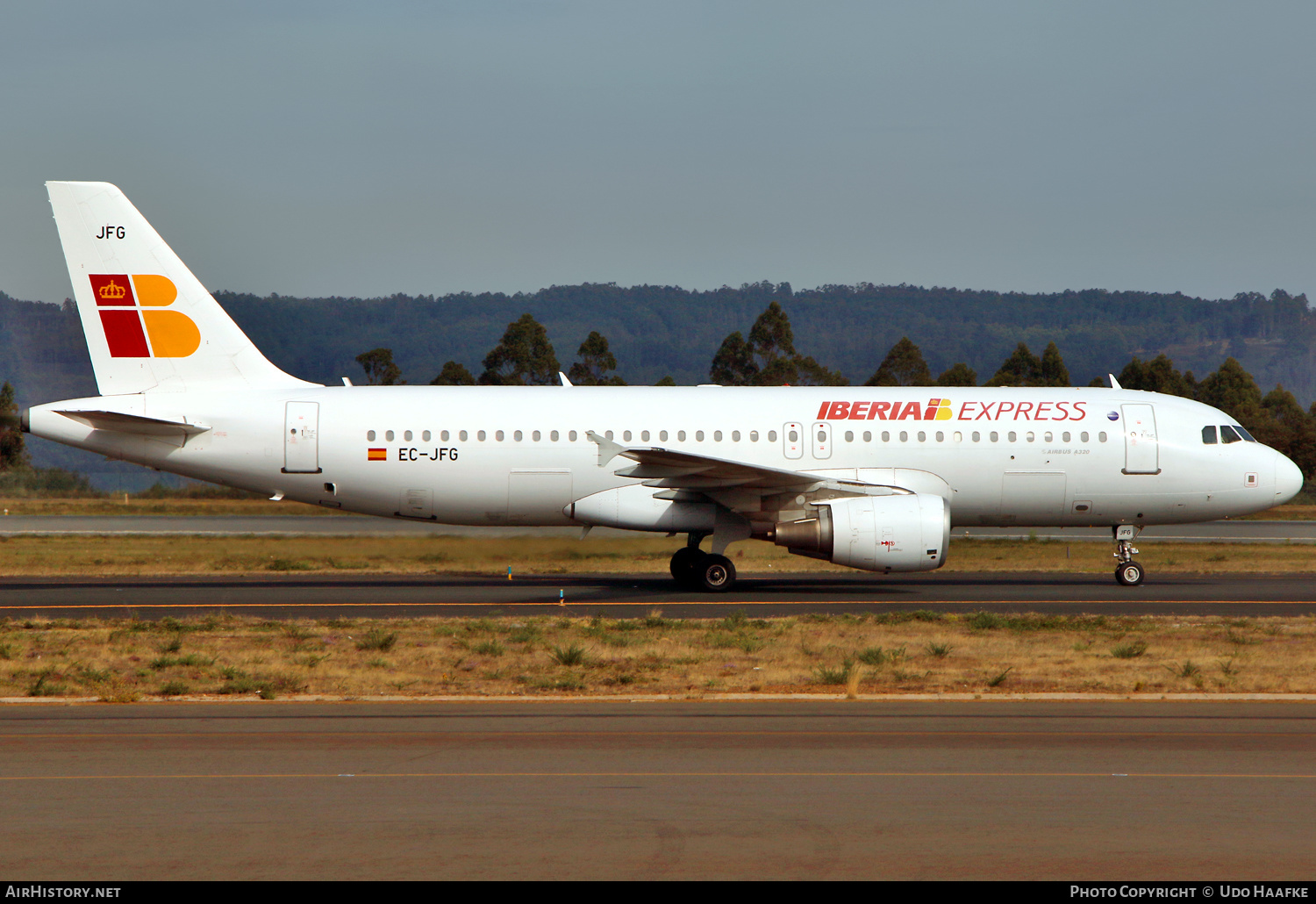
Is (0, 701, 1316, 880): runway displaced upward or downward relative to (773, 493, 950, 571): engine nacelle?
downward

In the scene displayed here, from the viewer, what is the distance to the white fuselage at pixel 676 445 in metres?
23.2

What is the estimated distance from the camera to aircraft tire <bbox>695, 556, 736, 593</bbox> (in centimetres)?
2292

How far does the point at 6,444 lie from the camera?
75000mm

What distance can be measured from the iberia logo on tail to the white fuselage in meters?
0.92

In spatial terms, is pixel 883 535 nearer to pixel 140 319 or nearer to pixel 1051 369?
pixel 140 319

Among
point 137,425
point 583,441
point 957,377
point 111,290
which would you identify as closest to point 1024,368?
point 957,377

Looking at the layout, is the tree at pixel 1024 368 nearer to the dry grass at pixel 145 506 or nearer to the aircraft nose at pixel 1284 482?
the dry grass at pixel 145 506

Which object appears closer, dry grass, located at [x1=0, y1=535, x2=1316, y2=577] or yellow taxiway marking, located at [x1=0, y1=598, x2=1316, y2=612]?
yellow taxiway marking, located at [x1=0, y1=598, x2=1316, y2=612]

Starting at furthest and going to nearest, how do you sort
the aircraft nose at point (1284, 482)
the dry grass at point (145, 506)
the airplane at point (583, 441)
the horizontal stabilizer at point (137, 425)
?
the dry grass at point (145, 506)
the aircraft nose at point (1284, 482)
the airplane at point (583, 441)
the horizontal stabilizer at point (137, 425)

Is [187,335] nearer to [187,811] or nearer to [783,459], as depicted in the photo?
[783,459]

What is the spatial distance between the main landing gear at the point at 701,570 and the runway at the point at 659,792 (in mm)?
11042

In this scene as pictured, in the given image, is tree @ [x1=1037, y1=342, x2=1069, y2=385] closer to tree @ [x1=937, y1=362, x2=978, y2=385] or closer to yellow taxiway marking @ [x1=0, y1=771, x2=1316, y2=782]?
tree @ [x1=937, y1=362, x2=978, y2=385]

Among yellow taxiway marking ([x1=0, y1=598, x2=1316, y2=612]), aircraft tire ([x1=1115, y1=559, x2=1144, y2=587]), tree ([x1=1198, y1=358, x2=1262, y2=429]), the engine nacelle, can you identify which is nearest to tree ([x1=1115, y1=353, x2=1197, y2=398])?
tree ([x1=1198, y1=358, x2=1262, y2=429])

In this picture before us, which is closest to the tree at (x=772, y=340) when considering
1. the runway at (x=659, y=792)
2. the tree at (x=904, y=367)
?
the tree at (x=904, y=367)
